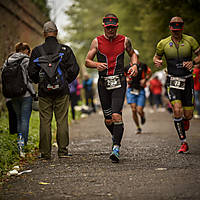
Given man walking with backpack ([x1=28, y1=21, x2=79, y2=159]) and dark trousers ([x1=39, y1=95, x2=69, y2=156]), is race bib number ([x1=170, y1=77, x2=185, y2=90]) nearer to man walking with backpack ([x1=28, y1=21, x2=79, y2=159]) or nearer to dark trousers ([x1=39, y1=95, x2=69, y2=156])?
man walking with backpack ([x1=28, y1=21, x2=79, y2=159])

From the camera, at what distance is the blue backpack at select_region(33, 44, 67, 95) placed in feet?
26.8

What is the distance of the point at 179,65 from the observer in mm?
8555

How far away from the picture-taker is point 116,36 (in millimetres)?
8188

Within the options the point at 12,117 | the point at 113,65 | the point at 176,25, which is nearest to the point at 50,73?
the point at 113,65

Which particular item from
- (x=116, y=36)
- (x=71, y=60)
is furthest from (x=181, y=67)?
(x=71, y=60)

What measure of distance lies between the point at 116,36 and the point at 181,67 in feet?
4.08

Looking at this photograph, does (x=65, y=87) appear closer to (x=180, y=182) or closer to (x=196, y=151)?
(x=196, y=151)

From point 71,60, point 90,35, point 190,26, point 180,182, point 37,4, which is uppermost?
point 90,35

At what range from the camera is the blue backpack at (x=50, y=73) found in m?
8.16

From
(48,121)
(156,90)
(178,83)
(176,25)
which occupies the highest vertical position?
(176,25)

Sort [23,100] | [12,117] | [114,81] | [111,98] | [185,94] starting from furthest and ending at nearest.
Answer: [12,117] < [23,100] < [185,94] < [111,98] < [114,81]

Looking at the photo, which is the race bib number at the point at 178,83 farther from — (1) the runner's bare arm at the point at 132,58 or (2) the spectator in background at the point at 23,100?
(2) the spectator in background at the point at 23,100

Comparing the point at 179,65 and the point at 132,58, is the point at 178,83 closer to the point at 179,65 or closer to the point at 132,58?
the point at 179,65

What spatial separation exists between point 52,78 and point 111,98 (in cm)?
101
